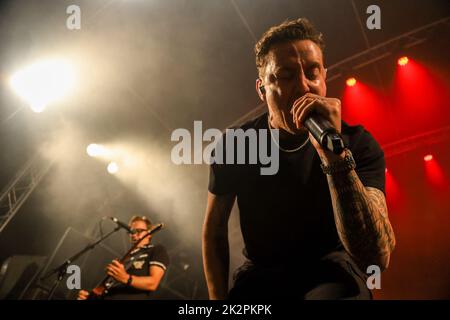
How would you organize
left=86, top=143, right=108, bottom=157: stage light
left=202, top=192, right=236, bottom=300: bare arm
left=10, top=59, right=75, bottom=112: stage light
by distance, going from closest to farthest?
left=202, top=192, right=236, bottom=300: bare arm
left=10, top=59, right=75, bottom=112: stage light
left=86, top=143, right=108, bottom=157: stage light

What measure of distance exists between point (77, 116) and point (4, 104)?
1345 millimetres

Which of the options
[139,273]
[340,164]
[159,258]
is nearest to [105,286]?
[139,273]

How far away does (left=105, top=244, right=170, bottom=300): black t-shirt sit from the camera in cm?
348

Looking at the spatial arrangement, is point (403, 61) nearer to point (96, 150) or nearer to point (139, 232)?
point (139, 232)

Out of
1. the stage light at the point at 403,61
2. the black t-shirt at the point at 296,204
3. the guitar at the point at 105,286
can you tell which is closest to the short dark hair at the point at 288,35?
the black t-shirt at the point at 296,204

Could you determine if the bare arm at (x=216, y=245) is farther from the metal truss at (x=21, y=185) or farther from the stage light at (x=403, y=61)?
the stage light at (x=403, y=61)

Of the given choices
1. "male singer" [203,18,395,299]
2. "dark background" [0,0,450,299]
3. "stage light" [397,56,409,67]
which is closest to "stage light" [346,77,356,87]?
"dark background" [0,0,450,299]

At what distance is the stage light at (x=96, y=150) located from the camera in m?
6.37

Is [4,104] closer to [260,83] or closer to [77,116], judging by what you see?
[77,116]

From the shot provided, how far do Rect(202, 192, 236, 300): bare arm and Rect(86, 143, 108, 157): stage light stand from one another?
18.3ft

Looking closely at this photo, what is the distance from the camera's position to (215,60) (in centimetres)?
518

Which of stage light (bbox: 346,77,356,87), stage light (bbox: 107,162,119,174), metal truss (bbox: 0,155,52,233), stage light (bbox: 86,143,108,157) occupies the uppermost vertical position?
stage light (bbox: 346,77,356,87)

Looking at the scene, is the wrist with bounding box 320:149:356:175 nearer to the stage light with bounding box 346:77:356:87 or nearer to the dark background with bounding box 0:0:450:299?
the dark background with bounding box 0:0:450:299
